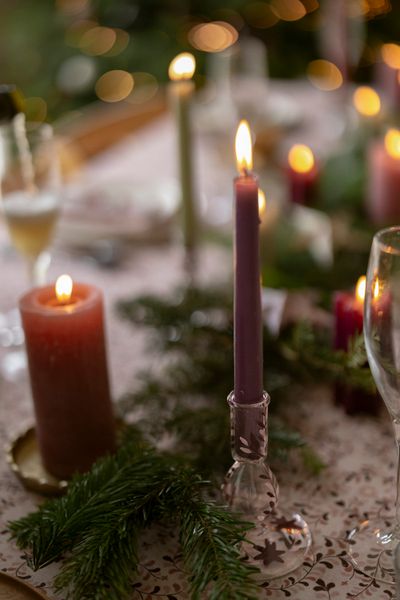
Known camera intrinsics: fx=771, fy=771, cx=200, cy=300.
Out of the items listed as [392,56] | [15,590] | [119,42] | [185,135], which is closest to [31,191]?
[185,135]

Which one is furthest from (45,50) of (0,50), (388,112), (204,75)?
(388,112)

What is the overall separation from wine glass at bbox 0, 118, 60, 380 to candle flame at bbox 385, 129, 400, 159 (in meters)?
0.52

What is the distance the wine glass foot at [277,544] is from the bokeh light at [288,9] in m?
3.01

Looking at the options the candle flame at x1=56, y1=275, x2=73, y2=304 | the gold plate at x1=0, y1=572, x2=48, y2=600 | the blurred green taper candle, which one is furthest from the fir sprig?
the blurred green taper candle

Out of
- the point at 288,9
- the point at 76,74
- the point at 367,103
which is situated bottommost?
the point at 76,74

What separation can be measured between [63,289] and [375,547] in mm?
362

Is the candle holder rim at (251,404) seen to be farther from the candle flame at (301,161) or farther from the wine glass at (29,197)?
the candle flame at (301,161)

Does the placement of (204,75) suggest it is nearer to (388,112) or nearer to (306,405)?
(388,112)

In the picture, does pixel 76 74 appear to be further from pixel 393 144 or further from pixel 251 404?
pixel 251 404

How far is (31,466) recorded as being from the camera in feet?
2.54

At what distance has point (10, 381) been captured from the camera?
37.9 inches

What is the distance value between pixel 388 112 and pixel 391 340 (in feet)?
3.65

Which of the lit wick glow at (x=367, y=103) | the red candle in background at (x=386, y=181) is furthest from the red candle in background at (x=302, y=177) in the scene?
the lit wick glow at (x=367, y=103)

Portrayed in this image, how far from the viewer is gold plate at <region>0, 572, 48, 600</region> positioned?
590mm
